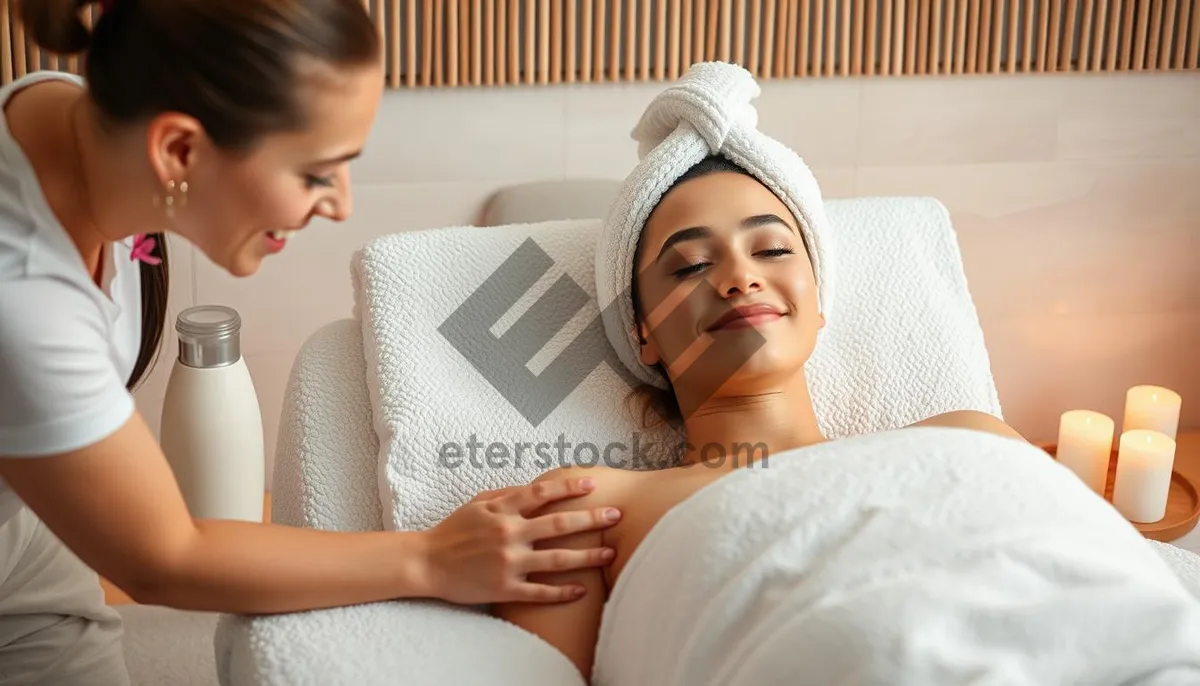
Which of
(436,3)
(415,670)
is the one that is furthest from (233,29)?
(436,3)

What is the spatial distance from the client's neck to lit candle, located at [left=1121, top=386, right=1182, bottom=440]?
1.11 meters

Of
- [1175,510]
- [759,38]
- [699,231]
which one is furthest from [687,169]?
[1175,510]

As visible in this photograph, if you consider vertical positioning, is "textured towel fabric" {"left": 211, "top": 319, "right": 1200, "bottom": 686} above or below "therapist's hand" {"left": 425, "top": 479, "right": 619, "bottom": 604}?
below

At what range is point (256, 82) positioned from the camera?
1.09 m

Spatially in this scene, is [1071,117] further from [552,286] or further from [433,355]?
[433,355]

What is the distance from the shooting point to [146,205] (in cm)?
118

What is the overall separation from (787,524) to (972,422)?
440 millimetres

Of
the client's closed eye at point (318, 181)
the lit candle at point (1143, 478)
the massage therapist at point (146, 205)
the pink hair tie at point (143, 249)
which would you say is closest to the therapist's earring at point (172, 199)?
the massage therapist at point (146, 205)

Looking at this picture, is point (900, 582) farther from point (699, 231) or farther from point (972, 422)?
point (699, 231)

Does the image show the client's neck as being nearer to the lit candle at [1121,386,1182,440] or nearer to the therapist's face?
the therapist's face

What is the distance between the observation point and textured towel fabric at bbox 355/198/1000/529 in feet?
5.32

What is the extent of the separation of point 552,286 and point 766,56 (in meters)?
0.86

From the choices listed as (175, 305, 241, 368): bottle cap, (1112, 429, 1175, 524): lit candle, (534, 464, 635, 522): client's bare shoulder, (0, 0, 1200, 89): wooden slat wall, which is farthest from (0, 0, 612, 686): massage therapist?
(1112, 429, 1175, 524): lit candle

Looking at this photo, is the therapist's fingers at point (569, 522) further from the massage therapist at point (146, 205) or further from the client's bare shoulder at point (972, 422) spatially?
the client's bare shoulder at point (972, 422)
